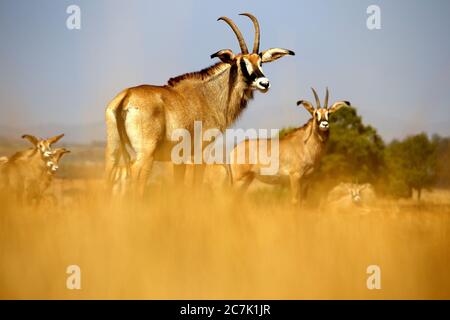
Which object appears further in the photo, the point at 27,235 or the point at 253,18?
the point at 253,18

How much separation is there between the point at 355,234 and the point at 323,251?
750 millimetres

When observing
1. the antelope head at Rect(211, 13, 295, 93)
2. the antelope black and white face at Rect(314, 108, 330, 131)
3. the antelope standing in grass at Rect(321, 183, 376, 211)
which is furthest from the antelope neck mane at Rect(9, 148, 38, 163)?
the antelope standing in grass at Rect(321, 183, 376, 211)

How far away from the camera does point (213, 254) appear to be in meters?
7.34

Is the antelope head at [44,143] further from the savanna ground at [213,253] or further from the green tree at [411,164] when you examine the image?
the green tree at [411,164]

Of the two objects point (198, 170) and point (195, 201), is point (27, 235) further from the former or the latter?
point (198, 170)

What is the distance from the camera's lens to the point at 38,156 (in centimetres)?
1723

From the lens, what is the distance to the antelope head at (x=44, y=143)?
681 inches

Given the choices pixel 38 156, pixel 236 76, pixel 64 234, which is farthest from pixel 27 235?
pixel 38 156

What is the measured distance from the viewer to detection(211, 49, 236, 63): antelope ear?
1157 centimetres

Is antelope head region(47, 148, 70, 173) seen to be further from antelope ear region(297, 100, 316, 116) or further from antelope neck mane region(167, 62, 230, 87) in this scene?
antelope ear region(297, 100, 316, 116)

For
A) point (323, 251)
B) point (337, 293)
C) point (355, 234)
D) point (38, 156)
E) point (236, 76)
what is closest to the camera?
point (337, 293)

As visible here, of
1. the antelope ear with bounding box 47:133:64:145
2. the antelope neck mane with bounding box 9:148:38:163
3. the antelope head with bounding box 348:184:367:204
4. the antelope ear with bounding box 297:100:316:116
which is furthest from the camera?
the antelope head with bounding box 348:184:367:204

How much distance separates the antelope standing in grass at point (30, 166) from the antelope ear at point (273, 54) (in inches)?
227

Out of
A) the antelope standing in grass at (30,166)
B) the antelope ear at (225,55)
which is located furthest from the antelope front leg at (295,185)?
the antelope standing in grass at (30,166)
